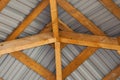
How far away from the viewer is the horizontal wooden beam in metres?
6.34

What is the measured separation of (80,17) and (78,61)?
140 centimetres

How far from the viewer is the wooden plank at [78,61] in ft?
24.0

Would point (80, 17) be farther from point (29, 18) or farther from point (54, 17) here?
point (29, 18)

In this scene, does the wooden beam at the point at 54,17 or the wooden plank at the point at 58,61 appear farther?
the wooden plank at the point at 58,61

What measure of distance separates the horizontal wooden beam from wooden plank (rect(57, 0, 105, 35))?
0.32m

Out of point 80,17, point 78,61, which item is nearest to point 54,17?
point 80,17

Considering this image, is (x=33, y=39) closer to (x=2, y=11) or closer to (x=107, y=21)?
(x=2, y=11)

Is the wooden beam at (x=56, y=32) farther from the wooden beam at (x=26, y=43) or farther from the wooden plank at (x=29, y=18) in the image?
the wooden plank at (x=29, y=18)

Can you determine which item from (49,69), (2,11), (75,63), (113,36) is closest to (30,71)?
(49,69)

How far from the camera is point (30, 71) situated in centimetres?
764

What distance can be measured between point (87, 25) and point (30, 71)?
7.31 ft

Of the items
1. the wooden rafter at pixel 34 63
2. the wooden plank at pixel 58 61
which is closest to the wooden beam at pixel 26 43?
the wooden plank at pixel 58 61

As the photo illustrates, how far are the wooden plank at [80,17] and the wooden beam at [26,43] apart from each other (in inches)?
31.6

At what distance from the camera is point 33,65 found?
7.48 metres
